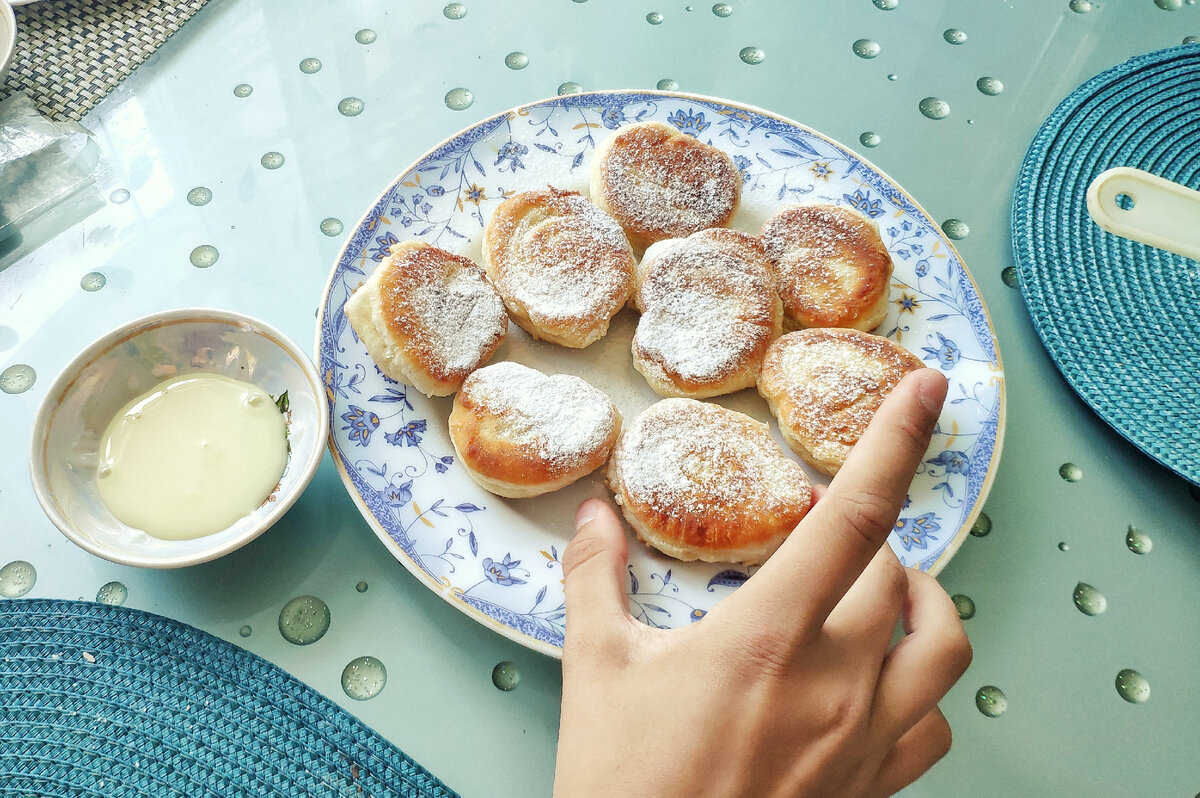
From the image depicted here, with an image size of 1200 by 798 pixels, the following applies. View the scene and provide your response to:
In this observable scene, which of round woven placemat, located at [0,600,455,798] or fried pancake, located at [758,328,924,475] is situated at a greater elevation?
fried pancake, located at [758,328,924,475]

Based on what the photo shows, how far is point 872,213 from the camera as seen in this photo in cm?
108

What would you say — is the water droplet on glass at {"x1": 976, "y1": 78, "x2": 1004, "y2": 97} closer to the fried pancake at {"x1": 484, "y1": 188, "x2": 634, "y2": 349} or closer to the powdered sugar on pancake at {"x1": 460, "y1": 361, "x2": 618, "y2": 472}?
the fried pancake at {"x1": 484, "y1": 188, "x2": 634, "y2": 349}

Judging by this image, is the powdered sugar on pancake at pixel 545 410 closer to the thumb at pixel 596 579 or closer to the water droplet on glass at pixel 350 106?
the thumb at pixel 596 579

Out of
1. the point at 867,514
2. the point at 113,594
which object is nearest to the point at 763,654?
the point at 867,514

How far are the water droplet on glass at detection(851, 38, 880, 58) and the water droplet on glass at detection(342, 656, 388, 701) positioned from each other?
1217 mm

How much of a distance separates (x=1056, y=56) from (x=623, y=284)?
93cm

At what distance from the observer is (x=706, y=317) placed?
3.16 feet

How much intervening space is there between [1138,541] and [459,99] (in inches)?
44.8

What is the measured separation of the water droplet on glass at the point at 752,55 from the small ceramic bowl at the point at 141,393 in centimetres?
91

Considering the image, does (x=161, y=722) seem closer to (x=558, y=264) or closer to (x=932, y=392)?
(x=558, y=264)

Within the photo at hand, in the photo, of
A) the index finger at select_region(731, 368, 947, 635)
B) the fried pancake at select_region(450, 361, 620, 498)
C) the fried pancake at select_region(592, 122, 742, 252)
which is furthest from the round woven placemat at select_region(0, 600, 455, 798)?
the fried pancake at select_region(592, 122, 742, 252)

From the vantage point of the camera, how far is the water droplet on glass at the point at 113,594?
33.3 inches

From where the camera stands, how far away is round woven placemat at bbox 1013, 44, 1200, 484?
96 cm

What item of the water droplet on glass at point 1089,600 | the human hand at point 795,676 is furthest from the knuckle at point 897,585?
the water droplet on glass at point 1089,600
